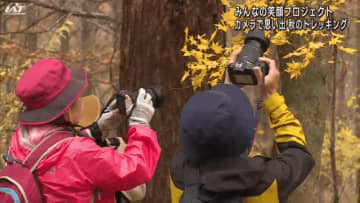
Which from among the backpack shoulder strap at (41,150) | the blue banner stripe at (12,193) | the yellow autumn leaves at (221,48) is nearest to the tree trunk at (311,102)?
the yellow autumn leaves at (221,48)

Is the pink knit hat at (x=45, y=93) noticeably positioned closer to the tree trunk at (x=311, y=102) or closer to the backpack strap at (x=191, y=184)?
the backpack strap at (x=191, y=184)


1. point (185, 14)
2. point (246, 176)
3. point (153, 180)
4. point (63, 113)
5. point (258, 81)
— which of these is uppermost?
point (185, 14)

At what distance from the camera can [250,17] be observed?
310 cm

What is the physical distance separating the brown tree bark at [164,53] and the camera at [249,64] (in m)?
1.16

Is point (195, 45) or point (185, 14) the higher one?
point (185, 14)

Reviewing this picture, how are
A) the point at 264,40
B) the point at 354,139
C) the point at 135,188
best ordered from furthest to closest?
the point at 354,139 → the point at 135,188 → the point at 264,40

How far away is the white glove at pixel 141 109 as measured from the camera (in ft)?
7.90

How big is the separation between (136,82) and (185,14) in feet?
1.98

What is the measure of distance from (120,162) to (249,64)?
775 mm

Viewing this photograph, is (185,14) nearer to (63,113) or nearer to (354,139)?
(63,113)

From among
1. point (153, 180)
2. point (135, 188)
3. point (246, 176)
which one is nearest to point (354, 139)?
point (153, 180)

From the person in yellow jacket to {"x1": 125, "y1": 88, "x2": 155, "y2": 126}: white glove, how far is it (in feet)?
1.80

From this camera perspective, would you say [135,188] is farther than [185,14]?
No

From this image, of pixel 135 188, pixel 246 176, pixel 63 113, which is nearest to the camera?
pixel 246 176
